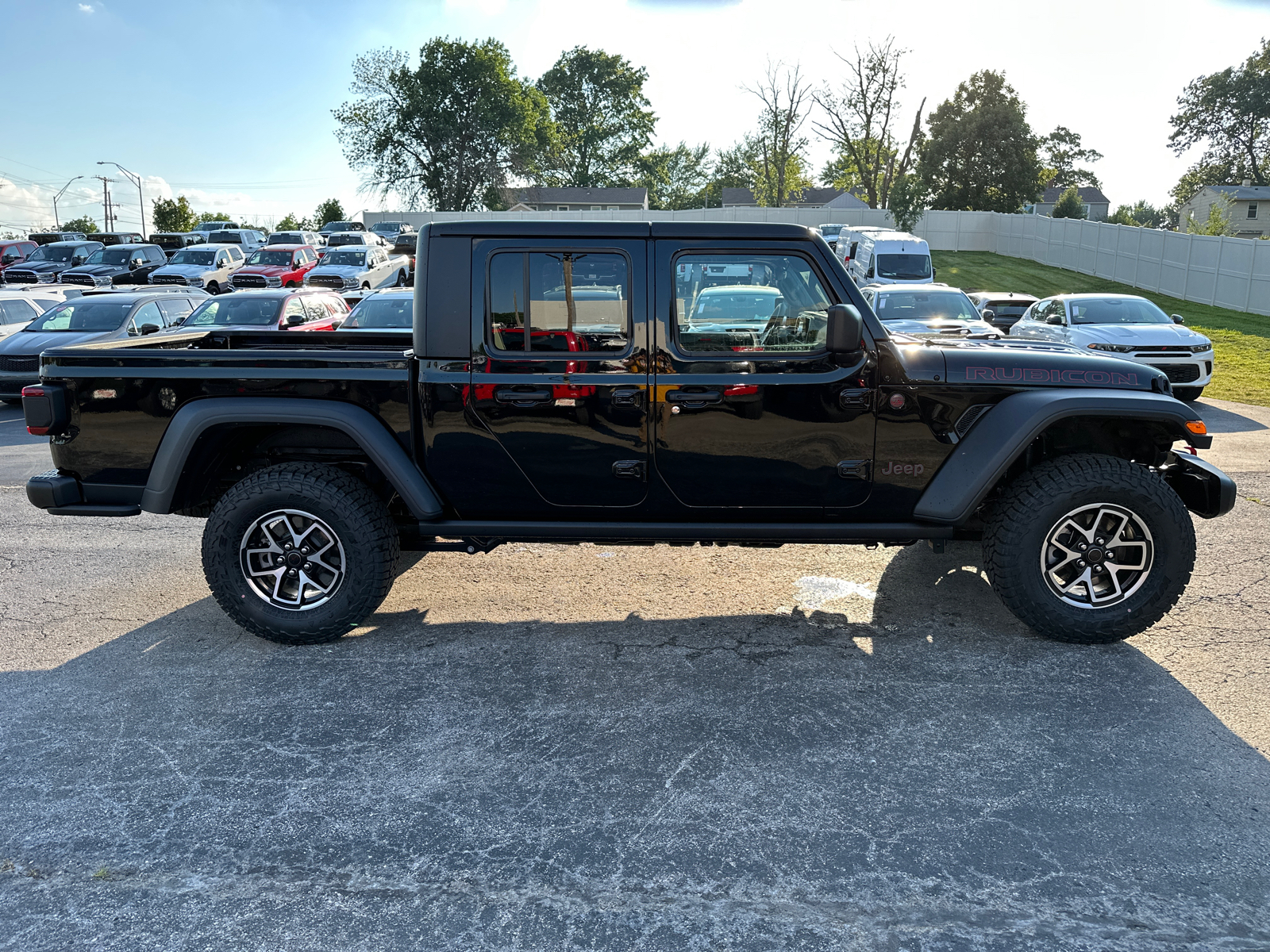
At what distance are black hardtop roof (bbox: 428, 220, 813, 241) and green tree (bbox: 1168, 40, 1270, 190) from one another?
88144 millimetres

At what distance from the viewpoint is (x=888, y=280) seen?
24.4 m

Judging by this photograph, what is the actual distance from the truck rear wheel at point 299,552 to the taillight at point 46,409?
0.88m

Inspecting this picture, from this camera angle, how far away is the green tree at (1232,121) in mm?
74125

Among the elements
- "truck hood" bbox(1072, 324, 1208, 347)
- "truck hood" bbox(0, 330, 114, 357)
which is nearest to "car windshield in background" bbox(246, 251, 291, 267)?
"truck hood" bbox(0, 330, 114, 357)

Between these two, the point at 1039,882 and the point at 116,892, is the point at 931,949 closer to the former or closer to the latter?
the point at 1039,882

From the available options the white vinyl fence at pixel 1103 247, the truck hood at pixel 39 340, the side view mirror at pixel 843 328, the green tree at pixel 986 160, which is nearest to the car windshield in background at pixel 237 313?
the truck hood at pixel 39 340

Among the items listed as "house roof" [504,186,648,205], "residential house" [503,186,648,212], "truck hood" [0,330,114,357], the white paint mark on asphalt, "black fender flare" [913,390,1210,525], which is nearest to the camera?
"black fender flare" [913,390,1210,525]

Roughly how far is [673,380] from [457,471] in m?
1.19

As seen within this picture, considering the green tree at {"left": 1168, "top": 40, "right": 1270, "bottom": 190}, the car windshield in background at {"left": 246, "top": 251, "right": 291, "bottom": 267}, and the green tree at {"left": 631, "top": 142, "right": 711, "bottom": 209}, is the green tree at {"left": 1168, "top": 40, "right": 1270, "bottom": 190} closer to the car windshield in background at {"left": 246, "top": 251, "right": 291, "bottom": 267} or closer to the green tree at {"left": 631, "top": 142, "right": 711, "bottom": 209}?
the green tree at {"left": 631, "top": 142, "right": 711, "bottom": 209}

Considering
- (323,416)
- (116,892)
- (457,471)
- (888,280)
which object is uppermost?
(888,280)

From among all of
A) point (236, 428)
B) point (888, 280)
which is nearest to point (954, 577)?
point (236, 428)

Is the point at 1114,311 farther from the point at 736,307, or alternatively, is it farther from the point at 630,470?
the point at 630,470

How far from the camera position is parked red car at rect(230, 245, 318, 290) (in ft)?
82.6

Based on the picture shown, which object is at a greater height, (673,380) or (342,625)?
(673,380)
